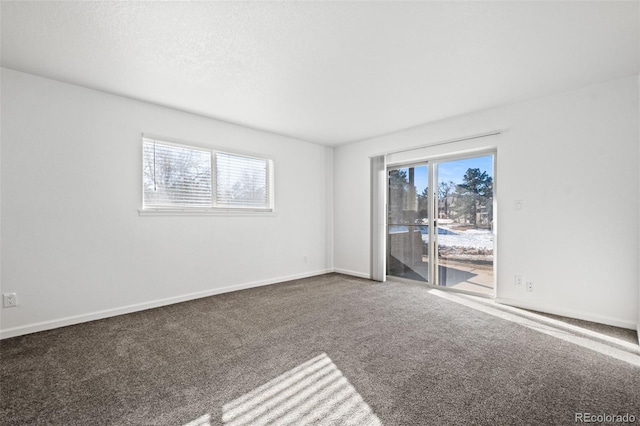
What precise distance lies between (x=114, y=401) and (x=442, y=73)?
362cm

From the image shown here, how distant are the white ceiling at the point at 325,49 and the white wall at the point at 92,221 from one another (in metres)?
0.33

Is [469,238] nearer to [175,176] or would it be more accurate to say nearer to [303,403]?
[303,403]

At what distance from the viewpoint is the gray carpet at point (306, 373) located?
65.1 inches

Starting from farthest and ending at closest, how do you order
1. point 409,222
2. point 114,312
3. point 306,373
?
point 409,222
point 114,312
point 306,373

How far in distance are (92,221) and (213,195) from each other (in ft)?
4.72

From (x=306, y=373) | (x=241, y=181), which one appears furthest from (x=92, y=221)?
(x=306, y=373)

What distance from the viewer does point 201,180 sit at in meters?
4.10

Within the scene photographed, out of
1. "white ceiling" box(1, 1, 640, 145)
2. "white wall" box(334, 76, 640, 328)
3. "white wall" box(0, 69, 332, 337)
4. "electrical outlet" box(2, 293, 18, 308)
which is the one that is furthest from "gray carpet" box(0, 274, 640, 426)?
"white ceiling" box(1, 1, 640, 145)

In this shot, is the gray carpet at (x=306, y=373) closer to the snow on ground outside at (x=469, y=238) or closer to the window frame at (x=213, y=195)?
the snow on ground outside at (x=469, y=238)

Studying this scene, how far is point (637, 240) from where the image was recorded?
2.85 metres

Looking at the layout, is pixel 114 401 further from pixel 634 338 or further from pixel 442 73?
pixel 634 338

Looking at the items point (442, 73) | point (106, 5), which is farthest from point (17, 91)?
point (442, 73)

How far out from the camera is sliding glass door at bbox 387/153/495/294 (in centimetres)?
402

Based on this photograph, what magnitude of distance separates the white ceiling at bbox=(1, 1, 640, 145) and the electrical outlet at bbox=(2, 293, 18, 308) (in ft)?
6.93
